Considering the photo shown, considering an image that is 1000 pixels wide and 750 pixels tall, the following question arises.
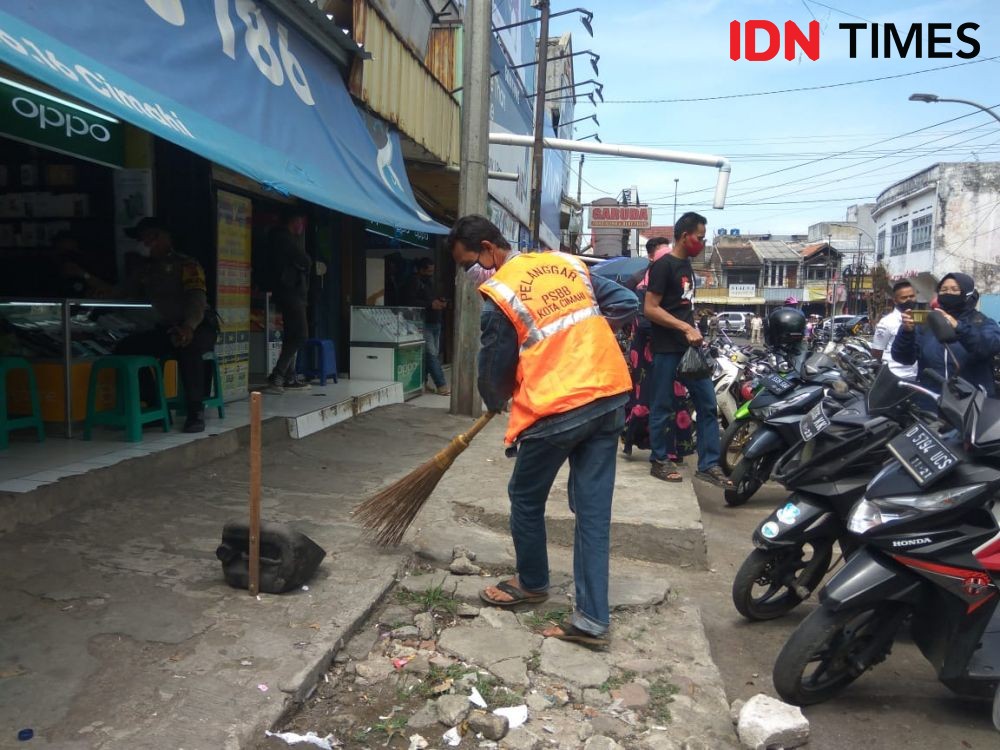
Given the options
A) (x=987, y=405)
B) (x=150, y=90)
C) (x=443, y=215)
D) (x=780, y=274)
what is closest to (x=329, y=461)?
(x=150, y=90)

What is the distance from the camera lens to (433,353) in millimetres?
8969

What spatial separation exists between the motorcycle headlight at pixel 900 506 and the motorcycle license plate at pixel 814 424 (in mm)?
683

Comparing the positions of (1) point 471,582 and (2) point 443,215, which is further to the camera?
(2) point 443,215

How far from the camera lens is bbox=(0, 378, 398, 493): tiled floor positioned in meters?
3.59

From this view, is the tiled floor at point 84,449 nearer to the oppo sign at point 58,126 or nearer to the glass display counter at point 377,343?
the oppo sign at point 58,126

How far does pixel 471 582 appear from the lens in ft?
11.0

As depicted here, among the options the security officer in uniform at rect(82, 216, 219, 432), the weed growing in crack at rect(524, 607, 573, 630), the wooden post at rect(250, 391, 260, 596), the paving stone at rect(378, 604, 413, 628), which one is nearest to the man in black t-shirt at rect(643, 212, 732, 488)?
the weed growing in crack at rect(524, 607, 573, 630)

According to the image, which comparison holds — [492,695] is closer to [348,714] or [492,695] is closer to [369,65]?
[348,714]

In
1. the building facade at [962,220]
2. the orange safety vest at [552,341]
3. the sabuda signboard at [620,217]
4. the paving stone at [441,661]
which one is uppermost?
the building facade at [962,220]

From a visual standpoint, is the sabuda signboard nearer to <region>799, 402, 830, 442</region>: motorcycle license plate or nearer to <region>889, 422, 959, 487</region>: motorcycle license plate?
<region>799, 402, 830, 442</region>: motorcycle license plate

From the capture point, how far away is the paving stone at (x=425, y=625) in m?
2.81

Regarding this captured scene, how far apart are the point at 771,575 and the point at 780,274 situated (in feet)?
195

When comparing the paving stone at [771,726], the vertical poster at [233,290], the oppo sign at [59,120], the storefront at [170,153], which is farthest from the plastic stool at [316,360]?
the paving stone at [771,726]

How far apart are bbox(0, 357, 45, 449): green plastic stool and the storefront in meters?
0.20
